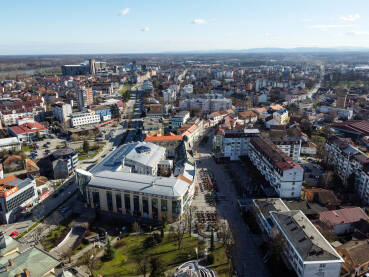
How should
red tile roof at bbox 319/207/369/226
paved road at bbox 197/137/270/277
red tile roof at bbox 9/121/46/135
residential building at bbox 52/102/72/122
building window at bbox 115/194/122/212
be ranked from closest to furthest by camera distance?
paved road at bbox 197/137/270/277, red tile roof at bbox 319/207/369/226, building window at bbox 115/194/122/212, red tile roof at bbox 9/121/46/135, residential building at bbox 52/102/72/122

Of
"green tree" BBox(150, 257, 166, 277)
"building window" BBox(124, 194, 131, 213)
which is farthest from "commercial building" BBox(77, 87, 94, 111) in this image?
"green tree" BBox(150, 257, 166, 277)

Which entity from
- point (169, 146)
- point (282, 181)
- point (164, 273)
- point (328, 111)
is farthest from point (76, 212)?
point (328, 111)

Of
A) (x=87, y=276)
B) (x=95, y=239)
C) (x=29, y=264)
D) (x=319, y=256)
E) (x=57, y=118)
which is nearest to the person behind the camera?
(x=29, y=264)

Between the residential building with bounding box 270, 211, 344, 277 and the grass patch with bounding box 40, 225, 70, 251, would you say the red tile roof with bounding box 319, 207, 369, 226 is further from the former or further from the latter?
the grass patch with bounding box 40, 225, 70, 251

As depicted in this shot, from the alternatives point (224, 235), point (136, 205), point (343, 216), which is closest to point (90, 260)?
point (136, 205)

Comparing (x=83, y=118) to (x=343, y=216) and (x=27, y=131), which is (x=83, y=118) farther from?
(x=343, y=216)

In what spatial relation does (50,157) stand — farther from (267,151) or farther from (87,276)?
(267,151)
